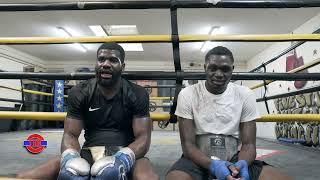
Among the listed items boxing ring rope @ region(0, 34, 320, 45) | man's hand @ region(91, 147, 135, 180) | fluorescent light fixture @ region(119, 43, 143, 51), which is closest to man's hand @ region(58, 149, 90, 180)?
man's hand @ region(91, 147, 135, 180)

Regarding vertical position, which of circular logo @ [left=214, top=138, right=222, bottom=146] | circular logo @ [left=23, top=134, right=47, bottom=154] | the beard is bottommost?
circular logo @ [left=23, top=134, right=47, bottom=154]

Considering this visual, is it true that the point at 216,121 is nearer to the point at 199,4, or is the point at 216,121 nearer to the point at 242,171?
the point at 242,171

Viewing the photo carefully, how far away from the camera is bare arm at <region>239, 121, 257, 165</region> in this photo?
1707 mm

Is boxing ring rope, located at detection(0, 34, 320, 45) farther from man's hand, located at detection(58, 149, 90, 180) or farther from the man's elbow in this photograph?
man's hand, located at detection(58, 149, 90, 180)

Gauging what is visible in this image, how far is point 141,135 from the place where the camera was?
5.80 feet

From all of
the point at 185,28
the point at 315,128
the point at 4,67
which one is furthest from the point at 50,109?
the point at 315,128

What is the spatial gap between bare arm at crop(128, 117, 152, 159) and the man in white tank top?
0.20 metres

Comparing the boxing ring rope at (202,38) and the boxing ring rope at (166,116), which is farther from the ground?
the boxing ring rope at (202,38)

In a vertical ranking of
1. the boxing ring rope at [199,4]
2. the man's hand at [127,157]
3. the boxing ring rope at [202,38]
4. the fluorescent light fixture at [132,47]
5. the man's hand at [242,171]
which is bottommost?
the man's hand at [242,171]

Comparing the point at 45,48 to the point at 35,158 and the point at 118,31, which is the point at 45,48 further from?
the point at 35,158

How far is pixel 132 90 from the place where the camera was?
1.86 meters

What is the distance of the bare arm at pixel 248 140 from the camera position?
1.71 meters

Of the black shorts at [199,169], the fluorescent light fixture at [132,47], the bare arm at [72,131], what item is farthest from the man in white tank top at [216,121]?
the fluorescent light fixture at [132,47]

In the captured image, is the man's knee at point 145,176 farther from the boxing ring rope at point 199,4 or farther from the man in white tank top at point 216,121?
the boxing ring rope at point 199,4
